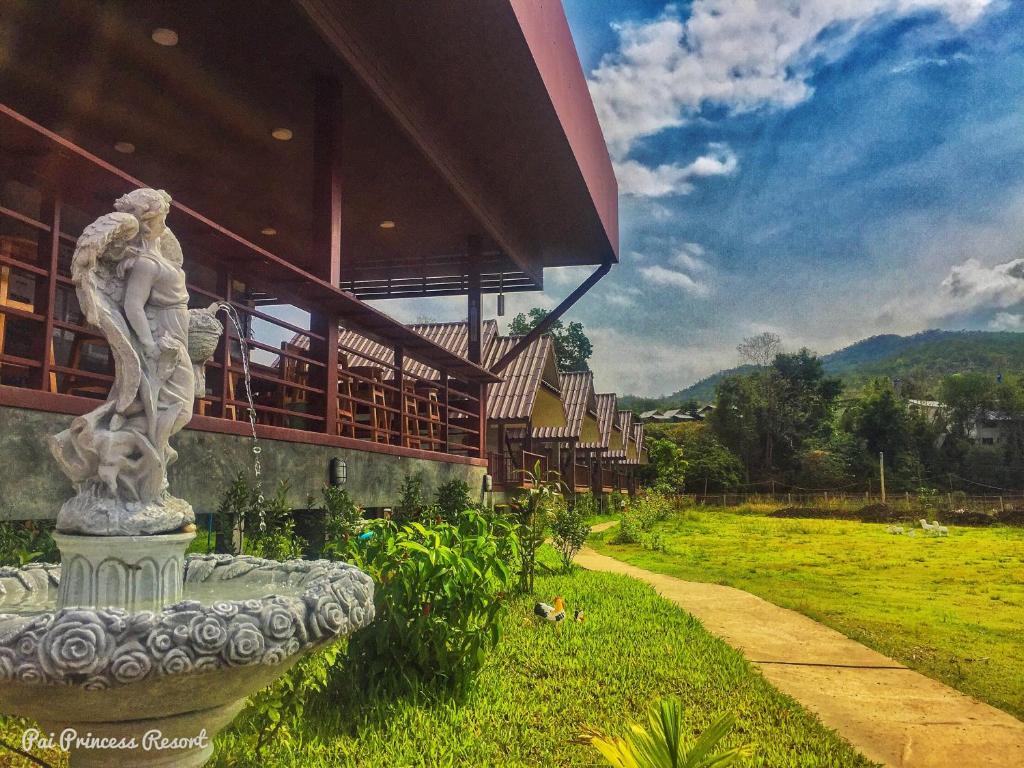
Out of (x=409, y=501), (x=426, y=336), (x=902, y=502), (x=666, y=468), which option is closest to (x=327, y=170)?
(x=409, y=501)

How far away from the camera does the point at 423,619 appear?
12.2 ft

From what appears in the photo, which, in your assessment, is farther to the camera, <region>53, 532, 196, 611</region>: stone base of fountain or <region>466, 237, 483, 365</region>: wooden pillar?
<region>466, 237, 483, 365</region>: wooden pillar

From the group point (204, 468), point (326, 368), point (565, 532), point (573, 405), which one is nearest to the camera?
point (204, 468)

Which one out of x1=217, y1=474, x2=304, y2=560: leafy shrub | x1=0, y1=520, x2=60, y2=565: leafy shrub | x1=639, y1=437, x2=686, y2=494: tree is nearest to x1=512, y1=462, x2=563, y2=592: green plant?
x1=217, y1=474, x2=304, y2=560: leafy shrub

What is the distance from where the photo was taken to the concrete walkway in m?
3.46

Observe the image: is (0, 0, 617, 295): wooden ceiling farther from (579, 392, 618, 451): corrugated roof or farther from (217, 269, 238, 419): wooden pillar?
(579, 392, 618, 451): corrugated roof

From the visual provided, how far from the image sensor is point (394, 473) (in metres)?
8.14

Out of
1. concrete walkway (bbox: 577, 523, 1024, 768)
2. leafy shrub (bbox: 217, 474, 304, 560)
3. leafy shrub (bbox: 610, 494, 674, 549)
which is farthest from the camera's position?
leafy shrub (bbox: 610, 494, 674, 549)

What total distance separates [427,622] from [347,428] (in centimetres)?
710

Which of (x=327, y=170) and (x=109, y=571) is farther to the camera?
(x=327, y=170)

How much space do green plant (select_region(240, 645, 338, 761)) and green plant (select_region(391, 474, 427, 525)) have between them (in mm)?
4174

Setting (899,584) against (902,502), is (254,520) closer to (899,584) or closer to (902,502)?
(899,584)

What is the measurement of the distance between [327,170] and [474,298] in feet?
15.8

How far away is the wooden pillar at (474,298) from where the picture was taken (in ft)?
37.6
